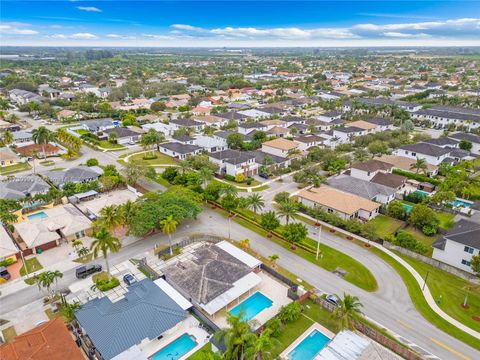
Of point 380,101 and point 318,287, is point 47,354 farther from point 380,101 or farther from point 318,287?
point 380,101

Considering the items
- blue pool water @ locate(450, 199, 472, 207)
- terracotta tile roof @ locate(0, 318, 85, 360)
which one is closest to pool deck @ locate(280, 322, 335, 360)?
terracotta tile roof @ locate(0, 318, 85, 360)

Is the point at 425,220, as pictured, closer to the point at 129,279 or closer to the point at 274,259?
the point at 274,259

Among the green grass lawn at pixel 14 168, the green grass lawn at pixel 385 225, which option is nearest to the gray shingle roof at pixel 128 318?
the green grass lawn at pixel 385 225

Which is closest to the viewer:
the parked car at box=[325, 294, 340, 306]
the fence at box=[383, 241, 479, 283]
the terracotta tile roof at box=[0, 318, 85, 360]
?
the terracotta tile roof at box=[0, 318, 85, 360]

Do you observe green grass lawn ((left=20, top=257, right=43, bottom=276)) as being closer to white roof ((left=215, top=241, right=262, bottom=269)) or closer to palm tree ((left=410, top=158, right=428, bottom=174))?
white roof ((left=215, top=241, right=262, bottom=269))

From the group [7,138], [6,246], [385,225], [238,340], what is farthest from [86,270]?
[7,138]

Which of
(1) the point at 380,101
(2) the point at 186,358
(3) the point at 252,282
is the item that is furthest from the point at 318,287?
(1) the point at 380,101
